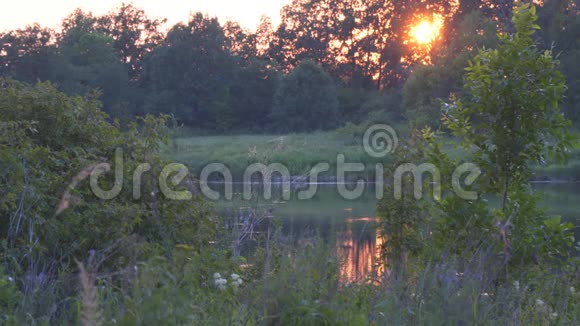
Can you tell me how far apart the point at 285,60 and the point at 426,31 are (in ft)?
42.5

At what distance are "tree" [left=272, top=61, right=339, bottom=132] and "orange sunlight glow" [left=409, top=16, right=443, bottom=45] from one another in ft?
30.4

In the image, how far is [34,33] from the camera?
51844 millimetres

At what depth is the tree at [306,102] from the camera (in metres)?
53.6

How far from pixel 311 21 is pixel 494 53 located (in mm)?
57351

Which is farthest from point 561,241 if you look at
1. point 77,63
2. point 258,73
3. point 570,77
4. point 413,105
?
point 77,63

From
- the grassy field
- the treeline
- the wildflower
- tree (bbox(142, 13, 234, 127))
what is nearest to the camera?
the wildflower

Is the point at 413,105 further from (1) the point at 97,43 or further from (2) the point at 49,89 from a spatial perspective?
(2) the point at 49,89

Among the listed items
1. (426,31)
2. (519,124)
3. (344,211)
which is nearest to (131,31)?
(426,31)

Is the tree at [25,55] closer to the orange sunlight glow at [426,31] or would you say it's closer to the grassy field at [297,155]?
the grassy field at [297,155]

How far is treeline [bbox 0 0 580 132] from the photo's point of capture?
151ft

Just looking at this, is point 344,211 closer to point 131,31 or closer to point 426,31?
point 426,31

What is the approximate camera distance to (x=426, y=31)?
5859 centimetres

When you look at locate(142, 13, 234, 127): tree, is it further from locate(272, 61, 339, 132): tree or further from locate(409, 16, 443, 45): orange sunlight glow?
locate(409, 16, 443, 45): orange sunlight glow

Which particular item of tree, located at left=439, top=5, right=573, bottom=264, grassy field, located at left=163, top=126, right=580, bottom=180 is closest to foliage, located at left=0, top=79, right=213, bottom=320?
tree, located at left=439, top=5, right=573, bottom=264
